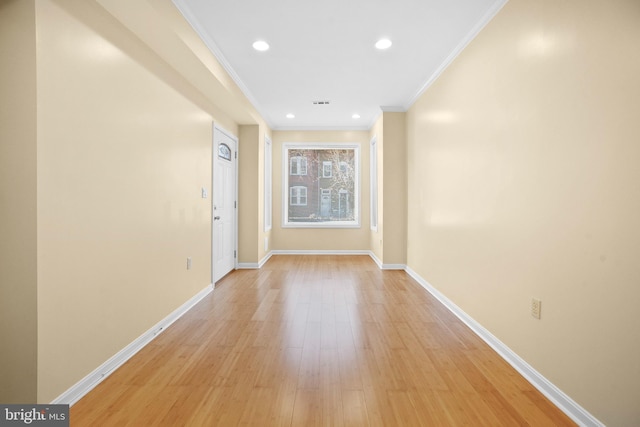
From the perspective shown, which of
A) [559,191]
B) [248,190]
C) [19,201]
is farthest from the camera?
[248,190]

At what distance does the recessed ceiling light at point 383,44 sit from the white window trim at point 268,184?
10.4 feet

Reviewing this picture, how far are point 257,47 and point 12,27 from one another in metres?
1.92

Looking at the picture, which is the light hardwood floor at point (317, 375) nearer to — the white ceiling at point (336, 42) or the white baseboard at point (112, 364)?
the white baseboard at point (112, 364)

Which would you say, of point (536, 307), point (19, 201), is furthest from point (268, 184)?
point (536, 307)

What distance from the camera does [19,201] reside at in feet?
5.10

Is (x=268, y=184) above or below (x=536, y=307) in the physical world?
above

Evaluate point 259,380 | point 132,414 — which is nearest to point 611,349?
point 259,380

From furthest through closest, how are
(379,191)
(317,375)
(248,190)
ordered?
(379,191), (248,190), (317,375)

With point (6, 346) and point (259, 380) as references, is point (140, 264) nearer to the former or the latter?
point (6, 346)

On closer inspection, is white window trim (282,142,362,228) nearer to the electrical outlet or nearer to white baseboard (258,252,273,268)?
white baseboard (258,252,273,268)

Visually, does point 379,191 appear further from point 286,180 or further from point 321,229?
point 286,180

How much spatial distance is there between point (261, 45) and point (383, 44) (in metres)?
1.17

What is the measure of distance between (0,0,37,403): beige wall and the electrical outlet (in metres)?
2.75

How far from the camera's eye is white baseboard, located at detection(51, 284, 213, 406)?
5.72ft
